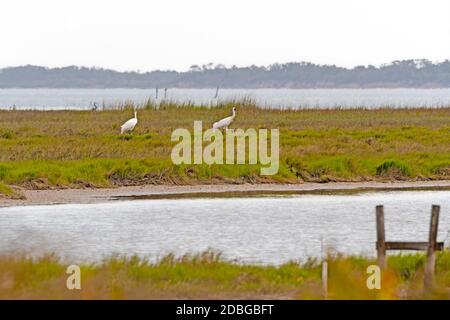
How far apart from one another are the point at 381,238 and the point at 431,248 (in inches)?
20.3

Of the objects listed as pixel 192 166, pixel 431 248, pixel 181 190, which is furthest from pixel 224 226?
pixel 431 248

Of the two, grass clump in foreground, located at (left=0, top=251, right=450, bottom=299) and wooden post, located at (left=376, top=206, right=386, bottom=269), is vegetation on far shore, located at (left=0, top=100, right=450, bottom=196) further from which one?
wooden post, located at (left=376, top=206, right=386, bottom=269)

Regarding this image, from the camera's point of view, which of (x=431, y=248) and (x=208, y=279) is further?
(x=208, y=279)

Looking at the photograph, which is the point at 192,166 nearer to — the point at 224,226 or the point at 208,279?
the point at 224,226

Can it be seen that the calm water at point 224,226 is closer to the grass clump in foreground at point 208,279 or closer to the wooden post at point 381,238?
the grass clump in foreground at point 208,279

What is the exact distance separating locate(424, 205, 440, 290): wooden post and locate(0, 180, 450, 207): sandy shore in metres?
11.6

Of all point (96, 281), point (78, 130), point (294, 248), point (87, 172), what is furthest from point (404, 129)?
point (96, 281)

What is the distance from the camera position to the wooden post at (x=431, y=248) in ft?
36.6

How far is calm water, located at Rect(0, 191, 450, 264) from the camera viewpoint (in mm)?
16031

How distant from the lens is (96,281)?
11.3 metres

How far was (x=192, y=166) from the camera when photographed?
25.3 m

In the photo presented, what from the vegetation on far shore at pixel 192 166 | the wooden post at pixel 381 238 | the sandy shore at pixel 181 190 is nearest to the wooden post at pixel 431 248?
the wooden post at pixel 381 238

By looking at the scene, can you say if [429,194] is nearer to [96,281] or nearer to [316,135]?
[316,135]
